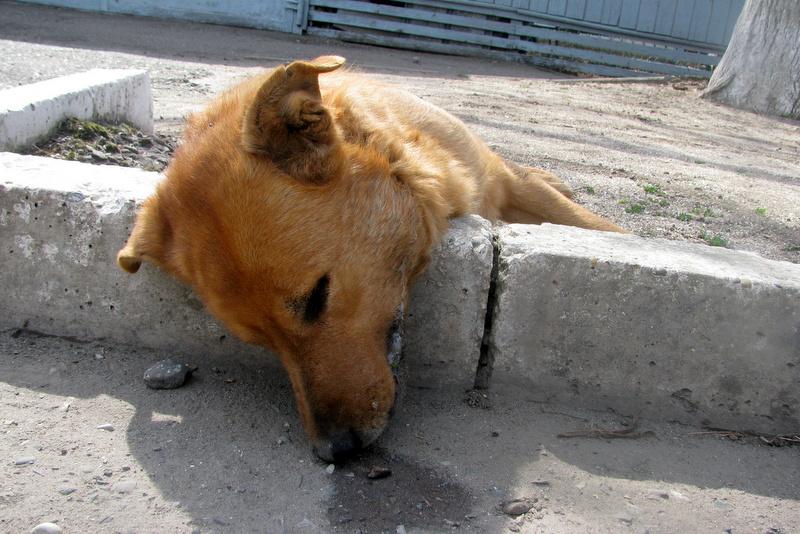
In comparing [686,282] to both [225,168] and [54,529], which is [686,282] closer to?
[225,168]

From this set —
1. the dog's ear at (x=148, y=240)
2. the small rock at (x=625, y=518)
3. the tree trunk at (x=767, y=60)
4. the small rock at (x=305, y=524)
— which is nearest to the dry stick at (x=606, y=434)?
the small rock at (x=625, y=518)

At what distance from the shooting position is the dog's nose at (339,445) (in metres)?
2.30

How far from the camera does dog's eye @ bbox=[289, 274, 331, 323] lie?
7.46ft

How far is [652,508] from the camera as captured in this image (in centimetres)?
228

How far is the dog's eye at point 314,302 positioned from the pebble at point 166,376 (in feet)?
2.67

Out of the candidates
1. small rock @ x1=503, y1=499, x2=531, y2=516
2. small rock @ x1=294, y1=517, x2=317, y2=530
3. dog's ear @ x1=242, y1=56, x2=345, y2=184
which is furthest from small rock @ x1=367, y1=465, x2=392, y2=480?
dog's ear @ x1=242, y1=56, x2=345, y2=184

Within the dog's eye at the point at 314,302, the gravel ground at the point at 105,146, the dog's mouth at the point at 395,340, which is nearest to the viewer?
the dog's eye at the point at 314,302

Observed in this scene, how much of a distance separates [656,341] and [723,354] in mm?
249

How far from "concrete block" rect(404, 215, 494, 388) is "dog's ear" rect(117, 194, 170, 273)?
972mm

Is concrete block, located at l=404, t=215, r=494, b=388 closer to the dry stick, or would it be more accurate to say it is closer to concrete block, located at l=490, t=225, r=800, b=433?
concrete block, located at l=490, t=225, r=800, b=433

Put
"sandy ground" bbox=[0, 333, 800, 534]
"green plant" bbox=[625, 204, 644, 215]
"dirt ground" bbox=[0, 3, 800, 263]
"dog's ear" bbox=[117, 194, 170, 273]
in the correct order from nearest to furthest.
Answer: "sandy ground" bbox=[0, 333, 800, 534]
"dog's ear" bbox=[117, 194, 170, 273]
"green plant" bbox=[625, 204, 644, 215]
"dirt ground" bbox=[0, 3, 800, 263]

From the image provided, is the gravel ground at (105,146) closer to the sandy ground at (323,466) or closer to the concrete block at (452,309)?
the sandy ground at (323,466)

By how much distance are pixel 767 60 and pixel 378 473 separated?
9.82 metres

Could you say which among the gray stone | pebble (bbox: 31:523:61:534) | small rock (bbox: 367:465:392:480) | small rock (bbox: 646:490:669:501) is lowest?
pebble (bbox: 31:523:61:534)
